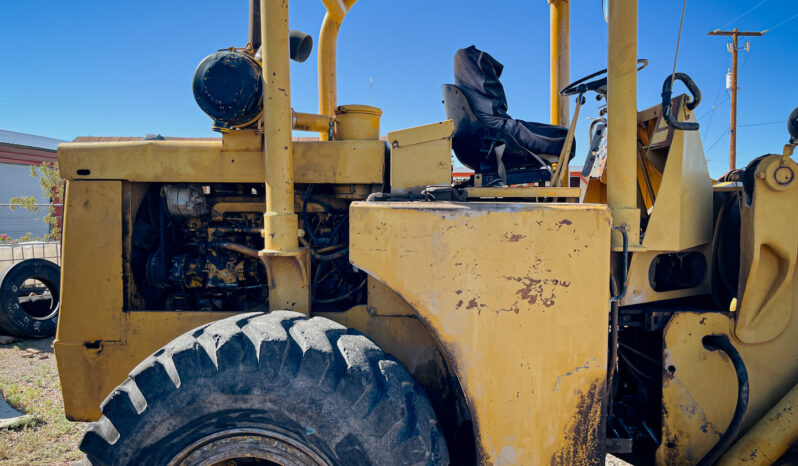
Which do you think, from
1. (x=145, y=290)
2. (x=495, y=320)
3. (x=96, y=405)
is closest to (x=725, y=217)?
(x=495, y=320)

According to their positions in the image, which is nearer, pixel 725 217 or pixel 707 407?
pixel 707 407

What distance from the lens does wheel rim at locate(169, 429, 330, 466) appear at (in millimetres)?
1865

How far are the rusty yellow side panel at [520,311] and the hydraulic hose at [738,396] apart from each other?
74cm

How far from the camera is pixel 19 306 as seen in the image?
6.98m

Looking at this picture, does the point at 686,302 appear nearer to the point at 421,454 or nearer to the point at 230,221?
the point at 421,454

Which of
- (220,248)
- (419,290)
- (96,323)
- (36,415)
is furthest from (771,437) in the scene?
(36,415)

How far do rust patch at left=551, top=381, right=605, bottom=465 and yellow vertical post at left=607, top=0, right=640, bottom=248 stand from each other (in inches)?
26.3

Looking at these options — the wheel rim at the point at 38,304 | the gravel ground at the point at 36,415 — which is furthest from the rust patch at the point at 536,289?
the wheel rim at the point at 38,304

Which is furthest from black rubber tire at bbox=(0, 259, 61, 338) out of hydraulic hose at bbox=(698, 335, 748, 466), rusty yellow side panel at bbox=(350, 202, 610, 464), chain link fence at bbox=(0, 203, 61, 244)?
chain link fence at bbox=(0, 203, 61, 244)

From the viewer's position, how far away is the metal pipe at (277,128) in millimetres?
2303

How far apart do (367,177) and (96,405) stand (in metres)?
2.00

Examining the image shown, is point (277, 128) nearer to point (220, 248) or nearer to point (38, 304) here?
point (220, 248)

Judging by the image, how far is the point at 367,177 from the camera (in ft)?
8.75

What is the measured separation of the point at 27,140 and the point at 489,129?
104 feet
